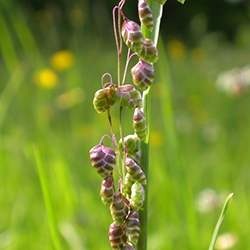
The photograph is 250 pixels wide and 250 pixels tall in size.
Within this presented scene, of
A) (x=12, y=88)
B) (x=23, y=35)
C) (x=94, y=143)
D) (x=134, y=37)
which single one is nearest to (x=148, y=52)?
(x=134, y=37)

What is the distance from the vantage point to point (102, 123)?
3.56 meters

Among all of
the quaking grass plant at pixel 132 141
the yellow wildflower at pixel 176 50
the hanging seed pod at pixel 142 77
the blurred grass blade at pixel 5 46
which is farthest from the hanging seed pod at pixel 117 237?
the yellow wildflower at pixel 176 50

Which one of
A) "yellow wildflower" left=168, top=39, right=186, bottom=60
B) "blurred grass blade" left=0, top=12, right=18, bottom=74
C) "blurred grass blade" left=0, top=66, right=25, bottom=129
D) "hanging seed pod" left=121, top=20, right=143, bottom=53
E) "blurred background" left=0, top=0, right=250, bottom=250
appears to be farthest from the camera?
"yellow wildflower" left=168, top=39, right=186, bottom=60

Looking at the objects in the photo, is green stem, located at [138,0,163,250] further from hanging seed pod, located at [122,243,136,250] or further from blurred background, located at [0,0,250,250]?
blurred background, located at [0,0,250,250]

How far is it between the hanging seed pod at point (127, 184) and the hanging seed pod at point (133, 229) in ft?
0.06

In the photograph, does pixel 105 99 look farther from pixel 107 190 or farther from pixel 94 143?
pixel 94 143

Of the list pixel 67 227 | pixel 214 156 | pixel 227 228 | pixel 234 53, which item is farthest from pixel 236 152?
pixel 234 53

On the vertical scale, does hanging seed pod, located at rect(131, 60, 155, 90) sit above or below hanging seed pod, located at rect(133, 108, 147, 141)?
above

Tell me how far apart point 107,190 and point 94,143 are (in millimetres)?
2768

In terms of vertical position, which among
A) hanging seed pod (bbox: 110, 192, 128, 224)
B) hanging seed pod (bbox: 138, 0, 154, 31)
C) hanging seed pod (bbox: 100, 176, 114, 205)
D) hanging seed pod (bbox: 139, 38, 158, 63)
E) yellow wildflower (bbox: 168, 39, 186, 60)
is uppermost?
yellow wildflower (bbox: 168, 39, 186, 60)

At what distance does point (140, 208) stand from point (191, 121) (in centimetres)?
330

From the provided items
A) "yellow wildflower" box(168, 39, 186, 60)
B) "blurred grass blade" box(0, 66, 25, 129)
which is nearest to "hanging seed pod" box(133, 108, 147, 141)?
"blurred grass blade" box(0, 66, 25, 129)

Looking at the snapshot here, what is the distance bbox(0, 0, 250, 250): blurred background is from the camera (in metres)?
1.61

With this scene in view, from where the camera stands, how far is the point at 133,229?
547mm
